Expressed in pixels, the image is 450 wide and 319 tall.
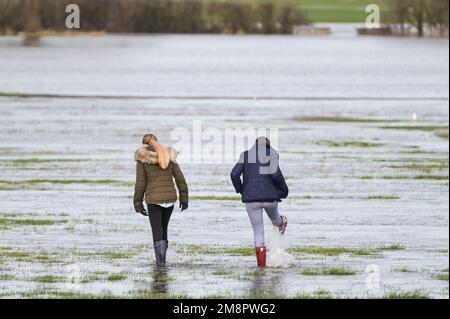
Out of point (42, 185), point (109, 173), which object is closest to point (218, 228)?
point (42, 185)

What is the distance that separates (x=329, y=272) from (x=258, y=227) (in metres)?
0.96

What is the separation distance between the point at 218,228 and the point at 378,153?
14.0 metres

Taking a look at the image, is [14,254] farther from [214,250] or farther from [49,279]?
[214,250]

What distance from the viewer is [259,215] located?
1747cm

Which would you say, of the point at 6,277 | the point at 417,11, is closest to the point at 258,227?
the point at 6,277

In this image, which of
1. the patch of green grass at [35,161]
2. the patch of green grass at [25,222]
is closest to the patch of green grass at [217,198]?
the patch of green grass at [25,222]

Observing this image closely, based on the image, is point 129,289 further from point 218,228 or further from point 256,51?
point 256,51

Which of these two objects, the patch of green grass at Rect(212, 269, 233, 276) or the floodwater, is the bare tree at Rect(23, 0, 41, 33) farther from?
the patch of green grass at Rect(212, 269, 233, 276)

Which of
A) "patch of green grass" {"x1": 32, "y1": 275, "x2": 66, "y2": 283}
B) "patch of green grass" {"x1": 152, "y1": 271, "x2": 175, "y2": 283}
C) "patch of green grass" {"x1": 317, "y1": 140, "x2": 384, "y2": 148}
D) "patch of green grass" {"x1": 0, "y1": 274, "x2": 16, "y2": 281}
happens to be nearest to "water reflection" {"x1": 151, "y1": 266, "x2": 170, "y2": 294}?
"patch of green grass" {"x1": 152, "y1": 271, "x2": 175, "y2": 283}

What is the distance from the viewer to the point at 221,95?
226ft

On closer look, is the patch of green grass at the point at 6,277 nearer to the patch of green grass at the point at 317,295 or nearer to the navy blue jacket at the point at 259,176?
the navy blue jacket at the point at 259,176

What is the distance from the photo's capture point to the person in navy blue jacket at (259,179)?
1709cm

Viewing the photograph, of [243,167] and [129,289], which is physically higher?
[243,167]

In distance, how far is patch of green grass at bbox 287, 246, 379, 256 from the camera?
62.6ft
